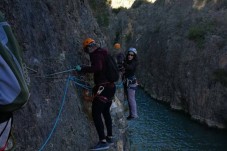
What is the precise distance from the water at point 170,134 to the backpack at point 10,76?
78.3ft

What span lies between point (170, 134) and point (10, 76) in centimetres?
3056

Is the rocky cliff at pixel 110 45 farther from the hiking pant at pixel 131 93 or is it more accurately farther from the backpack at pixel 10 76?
the backpack at pixel 10 76

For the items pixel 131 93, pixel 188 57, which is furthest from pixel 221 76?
pixel 131 93

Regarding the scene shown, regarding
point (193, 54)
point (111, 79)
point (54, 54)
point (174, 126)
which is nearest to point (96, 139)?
point (111, 79)

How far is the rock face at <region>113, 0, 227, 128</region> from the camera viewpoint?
1464 inches

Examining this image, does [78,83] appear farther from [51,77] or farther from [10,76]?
[10,76]

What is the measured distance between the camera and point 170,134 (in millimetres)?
31781

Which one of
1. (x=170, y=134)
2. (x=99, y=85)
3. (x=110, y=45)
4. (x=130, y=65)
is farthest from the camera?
(x=170, y=134)

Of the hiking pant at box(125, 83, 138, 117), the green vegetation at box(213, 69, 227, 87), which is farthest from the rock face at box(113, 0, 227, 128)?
the hiking pant at box(125, 83, 138, 117)

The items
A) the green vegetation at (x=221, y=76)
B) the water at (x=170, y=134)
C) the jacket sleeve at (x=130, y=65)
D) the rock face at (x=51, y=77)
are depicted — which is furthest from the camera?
the green vegetation at (x=221, y=76)

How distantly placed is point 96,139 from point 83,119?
1.91 feet

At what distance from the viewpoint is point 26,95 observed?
2.40m

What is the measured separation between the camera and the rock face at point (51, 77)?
17.0 ft

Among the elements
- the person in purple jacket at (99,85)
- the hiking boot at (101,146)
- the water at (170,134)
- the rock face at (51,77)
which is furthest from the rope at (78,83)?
the water at (170,134)
